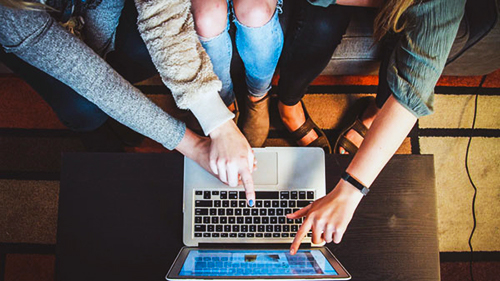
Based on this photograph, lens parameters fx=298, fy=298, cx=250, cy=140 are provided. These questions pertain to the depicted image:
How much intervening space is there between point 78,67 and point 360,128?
3.44 ft

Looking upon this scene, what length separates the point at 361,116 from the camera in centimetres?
130

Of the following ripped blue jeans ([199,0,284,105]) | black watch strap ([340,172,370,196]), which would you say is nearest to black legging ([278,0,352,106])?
ripped blue jeans ([199,0,284,105])

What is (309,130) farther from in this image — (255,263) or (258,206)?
(255,263)

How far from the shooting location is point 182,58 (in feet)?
2.28

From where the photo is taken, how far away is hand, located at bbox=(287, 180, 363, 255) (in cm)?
67

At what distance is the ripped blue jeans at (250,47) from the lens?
2.72ft

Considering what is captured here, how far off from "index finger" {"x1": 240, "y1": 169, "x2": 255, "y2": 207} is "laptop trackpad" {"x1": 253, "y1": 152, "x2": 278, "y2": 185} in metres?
0.05

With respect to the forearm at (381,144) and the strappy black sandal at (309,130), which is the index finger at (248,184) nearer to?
the forearm at (381,144)

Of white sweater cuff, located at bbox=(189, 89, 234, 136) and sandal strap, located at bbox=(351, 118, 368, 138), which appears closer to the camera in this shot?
white sweater cuff, located at bbox=(189, 89, 234, 136)

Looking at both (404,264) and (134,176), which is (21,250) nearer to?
(134,176)

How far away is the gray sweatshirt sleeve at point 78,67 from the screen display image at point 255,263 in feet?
0.92

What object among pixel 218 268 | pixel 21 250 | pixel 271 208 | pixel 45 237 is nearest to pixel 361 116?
pixel 271 208

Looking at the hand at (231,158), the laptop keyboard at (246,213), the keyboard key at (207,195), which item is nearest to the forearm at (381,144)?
the laptop keyboard at (246,213)

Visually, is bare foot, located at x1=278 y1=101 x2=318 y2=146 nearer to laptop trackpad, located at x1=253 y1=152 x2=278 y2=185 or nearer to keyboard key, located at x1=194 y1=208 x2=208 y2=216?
laptop trackpad, located at x1=253 y1=152 x2=278 y2=185
